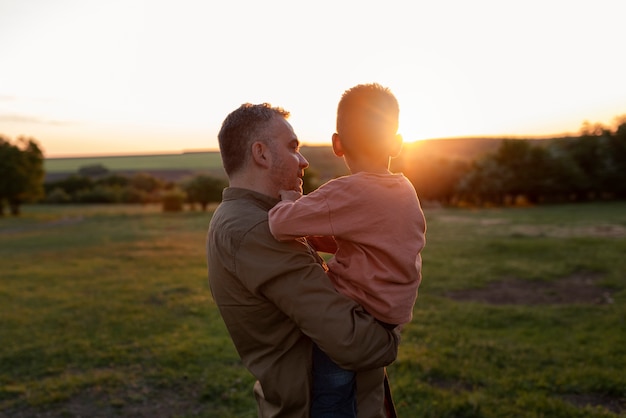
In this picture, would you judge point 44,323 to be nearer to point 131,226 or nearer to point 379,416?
point 379,416

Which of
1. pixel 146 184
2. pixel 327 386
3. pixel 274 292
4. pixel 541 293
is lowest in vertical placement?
pixel 146 184

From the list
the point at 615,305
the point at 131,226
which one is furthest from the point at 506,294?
the point at 131,226

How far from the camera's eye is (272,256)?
7.06ft

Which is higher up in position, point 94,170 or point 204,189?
point 94,170

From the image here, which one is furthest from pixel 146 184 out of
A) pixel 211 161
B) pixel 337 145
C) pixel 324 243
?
pixel 337 145

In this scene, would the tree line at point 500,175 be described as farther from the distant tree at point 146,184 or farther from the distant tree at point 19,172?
the distant tree at point 146,184

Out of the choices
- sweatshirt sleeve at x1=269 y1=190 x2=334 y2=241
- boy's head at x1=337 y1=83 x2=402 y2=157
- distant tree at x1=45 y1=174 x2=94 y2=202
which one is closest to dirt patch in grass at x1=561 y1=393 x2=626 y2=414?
boy's head at x1=337 y1=83 x2=402 y2=157

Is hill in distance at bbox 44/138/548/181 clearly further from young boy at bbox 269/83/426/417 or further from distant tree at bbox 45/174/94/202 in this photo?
young boy at bbox 269/83/426/417

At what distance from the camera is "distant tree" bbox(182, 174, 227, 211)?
47.2 metres

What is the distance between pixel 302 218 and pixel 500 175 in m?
46.5

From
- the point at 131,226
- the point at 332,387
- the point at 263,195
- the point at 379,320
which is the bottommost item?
the point at 131,226

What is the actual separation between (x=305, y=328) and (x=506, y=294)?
1019 centimetres

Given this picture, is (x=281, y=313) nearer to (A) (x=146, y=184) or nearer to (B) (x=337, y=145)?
(B) (x=337, y=145)

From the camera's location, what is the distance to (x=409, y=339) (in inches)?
326
